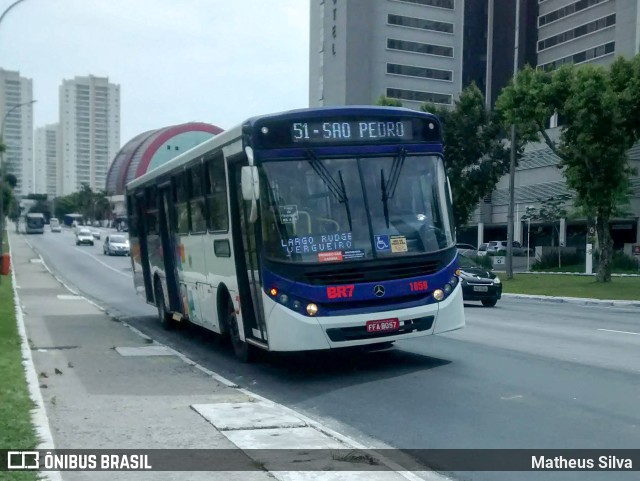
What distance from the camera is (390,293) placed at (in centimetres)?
1084

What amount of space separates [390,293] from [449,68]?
85.3 m

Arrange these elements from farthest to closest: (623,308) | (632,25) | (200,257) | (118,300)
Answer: (632,25)
(118,300)
(623,308)
(200,257)

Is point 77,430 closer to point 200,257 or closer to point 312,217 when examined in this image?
point 312,217

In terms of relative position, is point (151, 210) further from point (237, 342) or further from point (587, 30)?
point (587, 30)

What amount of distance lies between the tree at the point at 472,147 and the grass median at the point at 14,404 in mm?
35447

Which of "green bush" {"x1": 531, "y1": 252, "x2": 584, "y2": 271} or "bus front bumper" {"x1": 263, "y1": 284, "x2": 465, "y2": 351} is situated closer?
"bus front bumper" {"x1": 263, "y1": 284, "x2": 465, "y2": 351}

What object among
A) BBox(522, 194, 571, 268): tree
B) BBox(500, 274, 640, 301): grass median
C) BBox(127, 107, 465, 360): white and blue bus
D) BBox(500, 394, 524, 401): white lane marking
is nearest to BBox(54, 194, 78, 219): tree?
BBox(522, 194, 571, 268): tree

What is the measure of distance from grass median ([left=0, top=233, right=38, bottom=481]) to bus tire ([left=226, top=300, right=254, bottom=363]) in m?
3.04

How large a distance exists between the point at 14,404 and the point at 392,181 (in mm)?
5240

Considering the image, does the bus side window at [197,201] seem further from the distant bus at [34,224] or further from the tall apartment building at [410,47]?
the distant bus at [34,224]

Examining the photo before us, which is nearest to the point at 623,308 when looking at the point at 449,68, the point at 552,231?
the point at 552,231

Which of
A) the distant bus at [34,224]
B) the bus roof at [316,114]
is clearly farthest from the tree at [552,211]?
the distant bus at [34,224]

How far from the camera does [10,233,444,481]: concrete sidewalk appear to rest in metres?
7.54

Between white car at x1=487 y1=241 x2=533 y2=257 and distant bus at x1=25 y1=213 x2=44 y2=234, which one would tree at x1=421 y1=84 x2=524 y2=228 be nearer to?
white car at x1=487 y1=241 x2=533 y2=257
